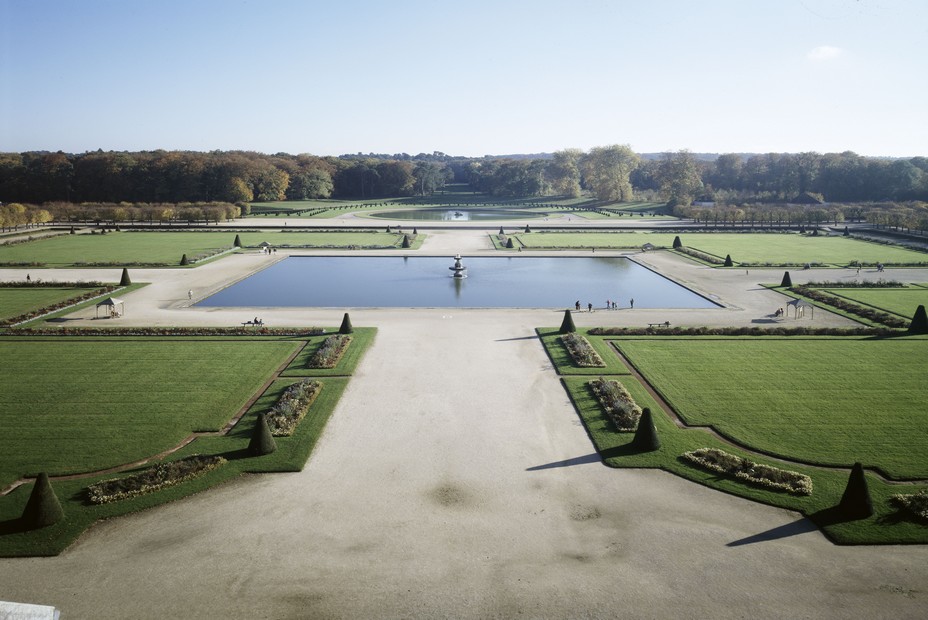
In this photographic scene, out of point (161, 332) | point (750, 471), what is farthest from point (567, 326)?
point (161, 332)

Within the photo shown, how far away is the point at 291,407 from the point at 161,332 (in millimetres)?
13991

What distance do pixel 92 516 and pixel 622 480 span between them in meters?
13.3

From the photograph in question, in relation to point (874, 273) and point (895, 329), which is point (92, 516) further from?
point (874, 273)

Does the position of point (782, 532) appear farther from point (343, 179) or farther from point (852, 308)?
point (343, 179)

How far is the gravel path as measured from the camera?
43.5 ft

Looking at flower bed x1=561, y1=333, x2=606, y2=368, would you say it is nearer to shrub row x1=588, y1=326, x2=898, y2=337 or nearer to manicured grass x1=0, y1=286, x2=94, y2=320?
shrub row x1=588, y1=326, x2=898, y2=337

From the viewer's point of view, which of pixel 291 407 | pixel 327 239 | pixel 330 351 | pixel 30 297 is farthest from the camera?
pixel 327 239

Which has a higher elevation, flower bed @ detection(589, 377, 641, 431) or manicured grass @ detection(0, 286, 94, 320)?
manicured grass @ detection(0, 286, 94, 320)

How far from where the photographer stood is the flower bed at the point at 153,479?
1719 centimetres

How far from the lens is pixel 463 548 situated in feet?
49.6

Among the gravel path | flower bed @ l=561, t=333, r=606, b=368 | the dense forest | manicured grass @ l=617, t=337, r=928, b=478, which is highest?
the dense forest

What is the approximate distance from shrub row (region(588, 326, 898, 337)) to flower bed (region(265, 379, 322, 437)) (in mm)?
15035

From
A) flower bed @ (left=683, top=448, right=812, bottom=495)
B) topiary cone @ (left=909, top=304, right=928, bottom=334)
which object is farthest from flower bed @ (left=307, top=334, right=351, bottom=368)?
topiary cone @ (left=909, top=304, right=928, bottom=334)

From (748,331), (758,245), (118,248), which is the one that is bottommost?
(748,331)
